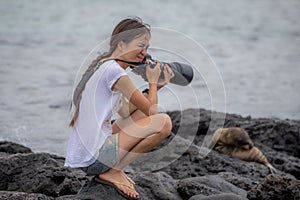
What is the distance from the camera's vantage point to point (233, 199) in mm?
5461

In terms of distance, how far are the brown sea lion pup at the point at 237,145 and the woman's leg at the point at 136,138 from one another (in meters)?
3.07

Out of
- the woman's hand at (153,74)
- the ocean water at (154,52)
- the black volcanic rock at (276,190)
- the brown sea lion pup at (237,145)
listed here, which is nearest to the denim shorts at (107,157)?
the woman's hand at (153,74)

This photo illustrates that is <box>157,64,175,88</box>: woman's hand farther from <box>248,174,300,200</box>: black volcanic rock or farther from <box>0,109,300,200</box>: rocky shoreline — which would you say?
<box>248,174,300,200</box>: black volcanic rock

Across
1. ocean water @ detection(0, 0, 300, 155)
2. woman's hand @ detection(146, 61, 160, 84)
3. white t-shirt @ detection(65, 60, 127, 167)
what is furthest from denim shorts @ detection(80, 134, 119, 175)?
ocean water @ detection(0, 0, 300, 155)

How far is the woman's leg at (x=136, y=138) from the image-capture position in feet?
17.6

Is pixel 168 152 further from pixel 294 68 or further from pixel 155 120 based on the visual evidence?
pixel 294 68

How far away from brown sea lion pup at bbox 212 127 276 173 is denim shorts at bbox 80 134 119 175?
10.5 feet

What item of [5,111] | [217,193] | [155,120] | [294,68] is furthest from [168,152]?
[294,68]

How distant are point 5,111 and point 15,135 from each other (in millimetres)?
1431

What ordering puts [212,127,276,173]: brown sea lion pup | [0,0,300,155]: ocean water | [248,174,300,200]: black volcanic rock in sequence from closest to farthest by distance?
[248,174,300,200]: black volcanic rock → [212,127,276,173]: brown sea lion pup → [0,0,300,155]: ocean water

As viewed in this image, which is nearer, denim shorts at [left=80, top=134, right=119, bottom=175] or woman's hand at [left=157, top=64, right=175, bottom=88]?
denim shorts at [left=80, top=134, right=119, bottom=175]

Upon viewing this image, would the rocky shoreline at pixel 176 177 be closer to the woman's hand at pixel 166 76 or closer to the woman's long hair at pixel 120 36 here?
the woman's long hair at pixel 120 36

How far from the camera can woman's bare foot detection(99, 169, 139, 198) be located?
5406mm

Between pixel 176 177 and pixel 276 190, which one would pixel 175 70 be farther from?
pixel 176 177
